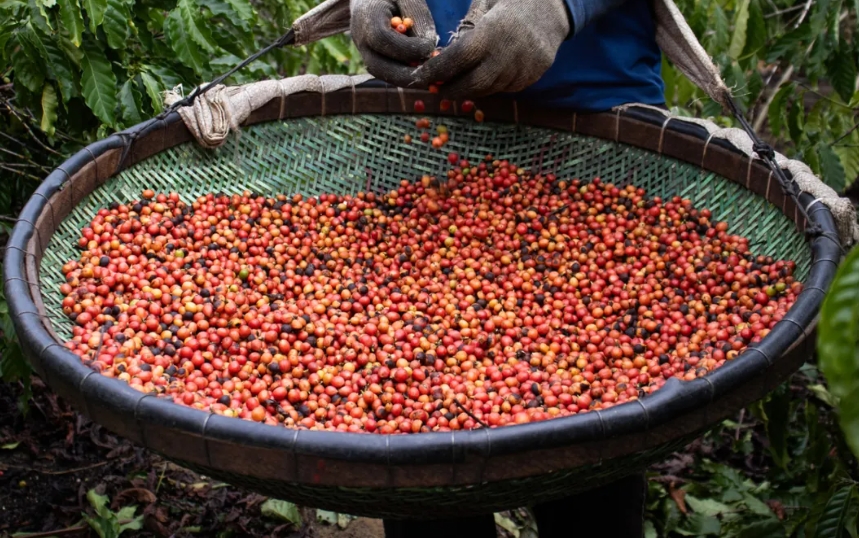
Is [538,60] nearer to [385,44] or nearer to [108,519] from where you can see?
[385,44]

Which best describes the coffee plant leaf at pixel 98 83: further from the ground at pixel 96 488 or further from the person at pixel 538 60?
Result: the ground at pixel 96 488

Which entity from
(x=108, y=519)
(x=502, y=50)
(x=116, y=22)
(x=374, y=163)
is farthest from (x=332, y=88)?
(x=108, y=519)

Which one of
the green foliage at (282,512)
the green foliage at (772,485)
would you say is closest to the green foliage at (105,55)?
the green foliage at (282,512)

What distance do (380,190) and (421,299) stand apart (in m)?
0.51

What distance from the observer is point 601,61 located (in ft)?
7.87

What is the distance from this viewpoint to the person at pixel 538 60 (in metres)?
1.98

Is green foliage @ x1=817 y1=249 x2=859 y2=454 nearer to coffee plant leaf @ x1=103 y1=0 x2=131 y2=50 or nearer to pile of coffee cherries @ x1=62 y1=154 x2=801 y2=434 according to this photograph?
pile of coffee cherries @ x1=62 y1=154 x2=801 y2=434

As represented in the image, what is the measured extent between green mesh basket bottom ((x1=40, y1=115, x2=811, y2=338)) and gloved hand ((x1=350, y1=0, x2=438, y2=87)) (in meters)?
0.40

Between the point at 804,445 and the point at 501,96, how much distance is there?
1632 mm

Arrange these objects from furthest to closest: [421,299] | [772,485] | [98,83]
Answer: [772,485] < [98,83] < [421,299]

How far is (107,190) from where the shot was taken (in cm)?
225

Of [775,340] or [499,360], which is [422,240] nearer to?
[499,360]

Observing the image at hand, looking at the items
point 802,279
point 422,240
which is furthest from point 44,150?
point 802,279

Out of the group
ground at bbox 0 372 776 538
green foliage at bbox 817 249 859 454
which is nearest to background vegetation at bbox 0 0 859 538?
ground at bbox 0 372 776 538
